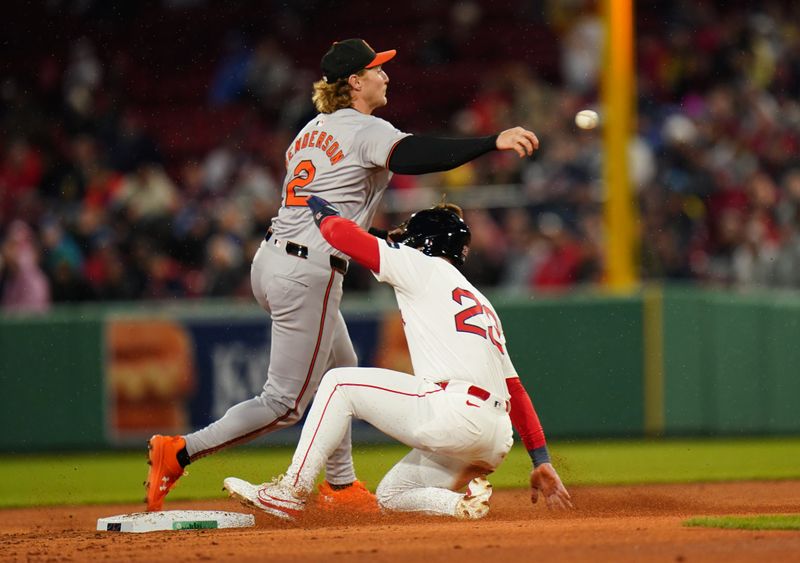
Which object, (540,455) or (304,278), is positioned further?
(304,278)

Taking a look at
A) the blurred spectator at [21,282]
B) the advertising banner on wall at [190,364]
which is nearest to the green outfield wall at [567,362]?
the advertising banner on wall at [190,364]

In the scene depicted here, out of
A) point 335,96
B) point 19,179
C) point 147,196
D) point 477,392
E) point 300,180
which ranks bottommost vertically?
point 477,392

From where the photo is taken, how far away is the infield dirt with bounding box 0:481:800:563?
14.5 feet

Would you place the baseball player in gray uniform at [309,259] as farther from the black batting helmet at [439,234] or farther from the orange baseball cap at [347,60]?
the black batting helmet at [439,234]

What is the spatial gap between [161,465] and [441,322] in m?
1.40

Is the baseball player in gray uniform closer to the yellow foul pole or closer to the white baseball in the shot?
the white baseball

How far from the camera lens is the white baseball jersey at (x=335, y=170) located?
5.86 meters

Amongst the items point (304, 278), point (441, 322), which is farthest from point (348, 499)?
point (441, 322)

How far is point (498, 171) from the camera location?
13.3 m

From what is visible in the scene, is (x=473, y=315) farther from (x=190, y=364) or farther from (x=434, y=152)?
(x=190, y=364)

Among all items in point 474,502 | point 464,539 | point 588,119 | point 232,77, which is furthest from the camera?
point 232,77

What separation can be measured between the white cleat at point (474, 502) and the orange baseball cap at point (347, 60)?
1881 millimetres

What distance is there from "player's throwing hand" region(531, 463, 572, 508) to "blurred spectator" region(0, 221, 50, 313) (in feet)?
26.1

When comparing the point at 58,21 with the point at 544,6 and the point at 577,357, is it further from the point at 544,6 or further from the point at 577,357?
the point at 577,357
